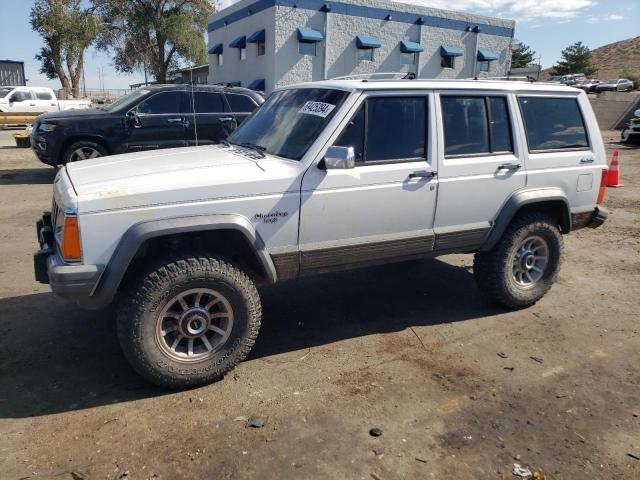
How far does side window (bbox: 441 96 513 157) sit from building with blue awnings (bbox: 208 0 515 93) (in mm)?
19433

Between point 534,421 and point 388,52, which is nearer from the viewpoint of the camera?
point 534,421

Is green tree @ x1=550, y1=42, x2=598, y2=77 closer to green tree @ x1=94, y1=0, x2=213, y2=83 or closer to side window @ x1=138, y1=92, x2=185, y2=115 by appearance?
green tree @ x1=94, y1=0, x2=213, y2=83

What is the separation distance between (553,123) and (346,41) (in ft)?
72.0

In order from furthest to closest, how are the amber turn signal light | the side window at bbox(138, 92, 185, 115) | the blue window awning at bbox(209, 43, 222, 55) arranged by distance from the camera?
1. the blue window awning at bbox(209, 43, 222, 55)
2. the side window at bbox(138, 92, 185, 115)
3. the amber turn signal light

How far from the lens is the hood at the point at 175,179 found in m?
3.14

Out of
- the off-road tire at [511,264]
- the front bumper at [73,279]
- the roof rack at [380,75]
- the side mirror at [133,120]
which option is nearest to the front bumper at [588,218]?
the off-road tire at [511,264]

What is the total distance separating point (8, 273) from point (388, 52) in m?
23.8

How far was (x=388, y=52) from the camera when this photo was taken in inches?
1031

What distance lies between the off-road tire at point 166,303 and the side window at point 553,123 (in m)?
2.84

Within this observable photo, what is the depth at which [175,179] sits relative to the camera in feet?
10.9

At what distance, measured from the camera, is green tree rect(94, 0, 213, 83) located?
112ft

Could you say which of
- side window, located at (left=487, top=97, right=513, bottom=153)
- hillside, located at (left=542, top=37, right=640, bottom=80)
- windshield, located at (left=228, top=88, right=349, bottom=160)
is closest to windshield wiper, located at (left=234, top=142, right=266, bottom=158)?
windshield, located at (left=228, top=88, right=349, bottom=160)

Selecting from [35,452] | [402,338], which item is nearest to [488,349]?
[402,338]

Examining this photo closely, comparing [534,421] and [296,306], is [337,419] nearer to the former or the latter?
[534,421]
